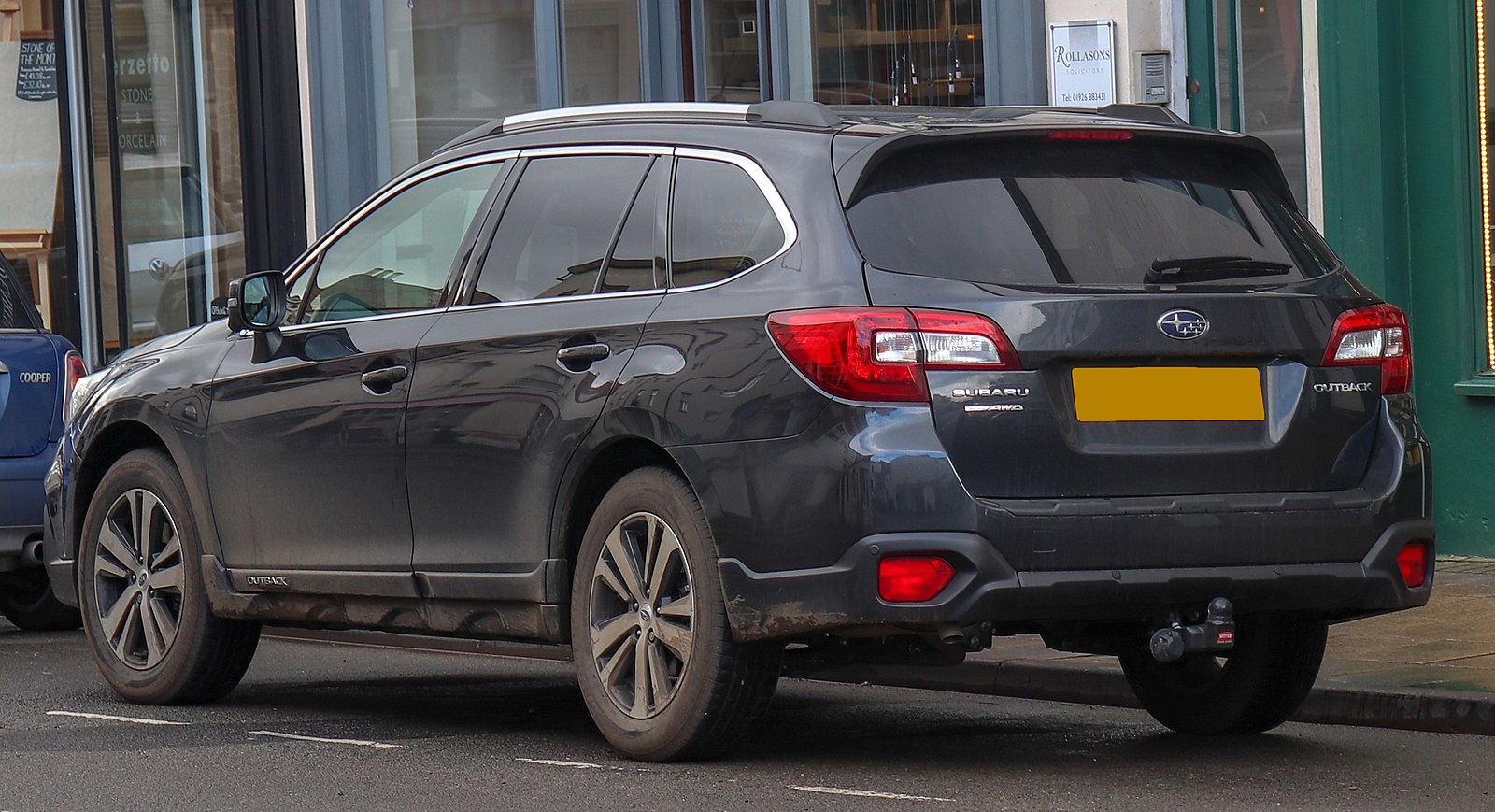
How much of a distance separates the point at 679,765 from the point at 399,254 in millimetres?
1952

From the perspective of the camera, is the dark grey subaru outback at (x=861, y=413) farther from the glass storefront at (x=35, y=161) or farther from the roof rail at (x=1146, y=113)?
the glass storefront at (x=35, y=161)

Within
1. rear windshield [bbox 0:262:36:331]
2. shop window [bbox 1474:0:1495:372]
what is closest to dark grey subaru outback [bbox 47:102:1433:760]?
rear windshield [bbox 0:262:36:331]

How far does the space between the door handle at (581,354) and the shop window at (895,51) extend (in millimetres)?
6487

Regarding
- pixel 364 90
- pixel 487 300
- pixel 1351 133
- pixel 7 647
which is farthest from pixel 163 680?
pixel 364 90

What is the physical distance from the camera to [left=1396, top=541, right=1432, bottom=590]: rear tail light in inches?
239

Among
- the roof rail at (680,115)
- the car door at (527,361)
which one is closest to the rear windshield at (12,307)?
the roof rail at (680,115)

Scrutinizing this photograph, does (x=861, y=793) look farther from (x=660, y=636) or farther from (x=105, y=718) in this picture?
(x=105, y=718)

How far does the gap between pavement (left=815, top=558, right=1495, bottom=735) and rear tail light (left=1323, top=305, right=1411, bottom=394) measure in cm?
124

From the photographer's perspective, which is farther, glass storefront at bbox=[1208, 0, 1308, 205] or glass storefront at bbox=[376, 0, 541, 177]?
glass storefront at bbox=[376, 0, 541, 177]

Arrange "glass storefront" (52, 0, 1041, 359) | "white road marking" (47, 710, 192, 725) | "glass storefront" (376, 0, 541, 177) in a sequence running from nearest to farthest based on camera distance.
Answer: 1. "white road marking" (47, 710, 192, 725)
2. "glass storefront" (52, 0, 1041, 359)
3. "glass storefront" (376, 0, 541, 177)

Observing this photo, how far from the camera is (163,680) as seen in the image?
781 centimetres

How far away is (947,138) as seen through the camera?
6000mm

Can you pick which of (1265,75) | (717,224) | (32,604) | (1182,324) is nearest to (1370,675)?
(1182,324)

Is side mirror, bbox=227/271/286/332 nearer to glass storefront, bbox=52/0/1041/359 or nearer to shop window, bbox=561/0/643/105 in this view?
glass storefront, bbox=52/0/1041/359
